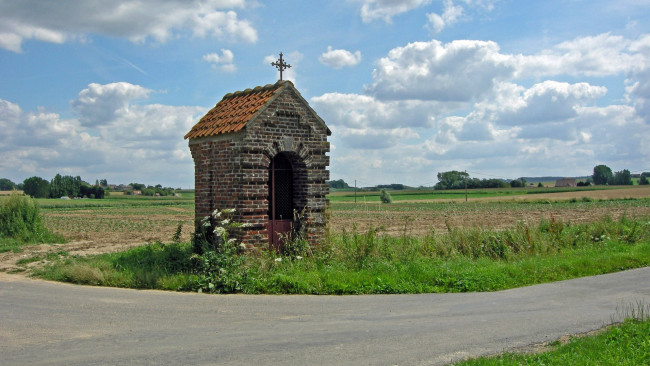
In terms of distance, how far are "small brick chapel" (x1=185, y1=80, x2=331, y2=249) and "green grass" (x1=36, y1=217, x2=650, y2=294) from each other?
32.6 inches

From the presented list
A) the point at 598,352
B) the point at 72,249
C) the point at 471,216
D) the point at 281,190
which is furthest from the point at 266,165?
the point at 471,216

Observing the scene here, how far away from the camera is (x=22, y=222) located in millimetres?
19906

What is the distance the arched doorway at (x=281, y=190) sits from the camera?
12.3 meters

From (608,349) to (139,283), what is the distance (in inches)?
326

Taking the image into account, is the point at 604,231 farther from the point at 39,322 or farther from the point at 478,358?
the point at 39,322

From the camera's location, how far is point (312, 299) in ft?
29.3

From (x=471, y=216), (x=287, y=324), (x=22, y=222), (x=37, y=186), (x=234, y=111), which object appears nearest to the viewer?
(x=287, y=324)

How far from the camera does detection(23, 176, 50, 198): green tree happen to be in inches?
3935

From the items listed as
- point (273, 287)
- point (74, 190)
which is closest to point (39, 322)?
point (273, 287)

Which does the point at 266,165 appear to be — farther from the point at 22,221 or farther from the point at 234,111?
the point at 22,221

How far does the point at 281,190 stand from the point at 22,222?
12.8m

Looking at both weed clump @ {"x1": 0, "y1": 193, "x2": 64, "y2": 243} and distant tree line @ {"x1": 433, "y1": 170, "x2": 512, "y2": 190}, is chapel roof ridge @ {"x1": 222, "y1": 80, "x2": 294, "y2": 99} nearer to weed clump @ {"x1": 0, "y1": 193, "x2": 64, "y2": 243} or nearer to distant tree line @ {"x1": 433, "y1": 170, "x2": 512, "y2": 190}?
weed clump @ {"x1": 0, "y1": 193, "x2": 64, "y2": 243}

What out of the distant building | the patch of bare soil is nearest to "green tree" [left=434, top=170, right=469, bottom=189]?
the distant building

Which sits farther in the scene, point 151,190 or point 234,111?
point 151,190
